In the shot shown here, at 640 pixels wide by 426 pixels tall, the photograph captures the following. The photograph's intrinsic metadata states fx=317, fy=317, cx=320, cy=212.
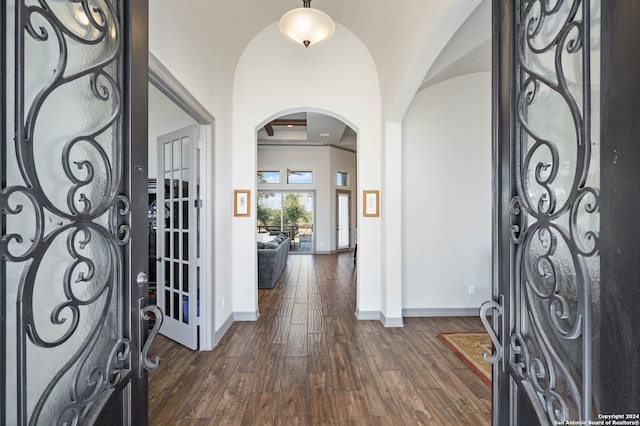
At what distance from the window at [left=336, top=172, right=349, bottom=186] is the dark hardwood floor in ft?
24.2

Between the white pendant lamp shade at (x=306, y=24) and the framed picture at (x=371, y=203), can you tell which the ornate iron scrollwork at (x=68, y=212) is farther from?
the framed picture at (x=371, y=203)

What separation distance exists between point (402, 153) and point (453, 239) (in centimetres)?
135

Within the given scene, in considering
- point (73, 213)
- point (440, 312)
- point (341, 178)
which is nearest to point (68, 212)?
point (73, 213)

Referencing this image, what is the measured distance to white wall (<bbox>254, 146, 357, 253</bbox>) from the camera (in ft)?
34.5

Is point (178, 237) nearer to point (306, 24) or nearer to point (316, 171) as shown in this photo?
point (306, 24)

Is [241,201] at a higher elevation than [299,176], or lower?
lower

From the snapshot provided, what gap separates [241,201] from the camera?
406cm

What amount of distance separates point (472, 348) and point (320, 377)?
5.41 feet

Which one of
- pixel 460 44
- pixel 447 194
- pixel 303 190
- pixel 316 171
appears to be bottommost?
pixel 447 194

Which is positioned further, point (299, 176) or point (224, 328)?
point (299, 176)

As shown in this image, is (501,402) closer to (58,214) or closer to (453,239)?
(58,214)

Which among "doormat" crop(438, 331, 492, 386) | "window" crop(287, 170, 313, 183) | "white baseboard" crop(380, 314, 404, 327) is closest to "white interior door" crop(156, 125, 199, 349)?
"white baseboard" crop(380, 314, 404, 327)

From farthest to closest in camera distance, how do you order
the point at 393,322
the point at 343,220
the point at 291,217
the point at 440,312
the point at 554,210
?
the point at 343,220 → the point at 291,217 → the point at 440,312 → the point at 393,322 → the point at 554,210

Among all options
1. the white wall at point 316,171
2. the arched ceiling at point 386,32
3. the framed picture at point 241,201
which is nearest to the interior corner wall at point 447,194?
the arched ceiling at point 386,32
